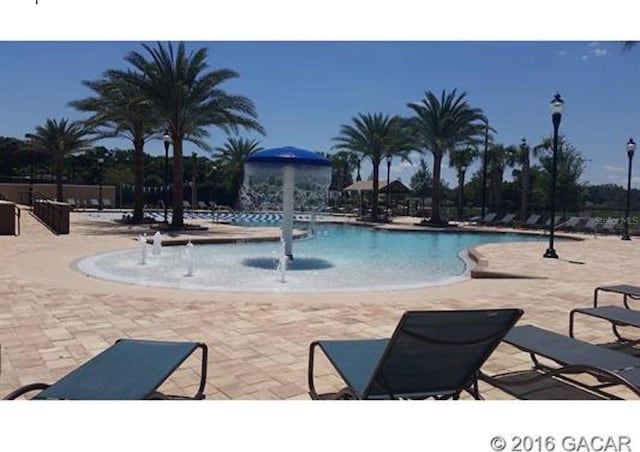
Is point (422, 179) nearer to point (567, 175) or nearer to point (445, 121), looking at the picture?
point (567, 175)

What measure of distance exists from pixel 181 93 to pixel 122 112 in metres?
3.28

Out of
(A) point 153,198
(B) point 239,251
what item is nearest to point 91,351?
(B) point 239,251

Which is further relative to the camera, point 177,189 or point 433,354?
point 177,189

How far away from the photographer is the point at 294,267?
10719 mm

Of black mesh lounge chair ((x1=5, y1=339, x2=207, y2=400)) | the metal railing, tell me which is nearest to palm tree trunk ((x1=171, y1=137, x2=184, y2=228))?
the metal railing

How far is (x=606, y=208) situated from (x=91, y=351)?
41349 millimetres

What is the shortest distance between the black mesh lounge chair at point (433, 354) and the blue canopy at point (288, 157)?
25.4 feet

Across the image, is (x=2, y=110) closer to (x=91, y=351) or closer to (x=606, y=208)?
(x=91, y=351)

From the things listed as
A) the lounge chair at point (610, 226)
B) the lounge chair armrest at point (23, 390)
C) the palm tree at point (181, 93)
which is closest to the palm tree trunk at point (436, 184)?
the lounge chair at point (610, 226)

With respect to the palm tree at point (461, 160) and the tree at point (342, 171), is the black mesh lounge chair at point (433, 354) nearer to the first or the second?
the palm tree at point (461, 160)

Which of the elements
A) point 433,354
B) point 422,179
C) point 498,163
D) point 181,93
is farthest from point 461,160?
point 433,354
